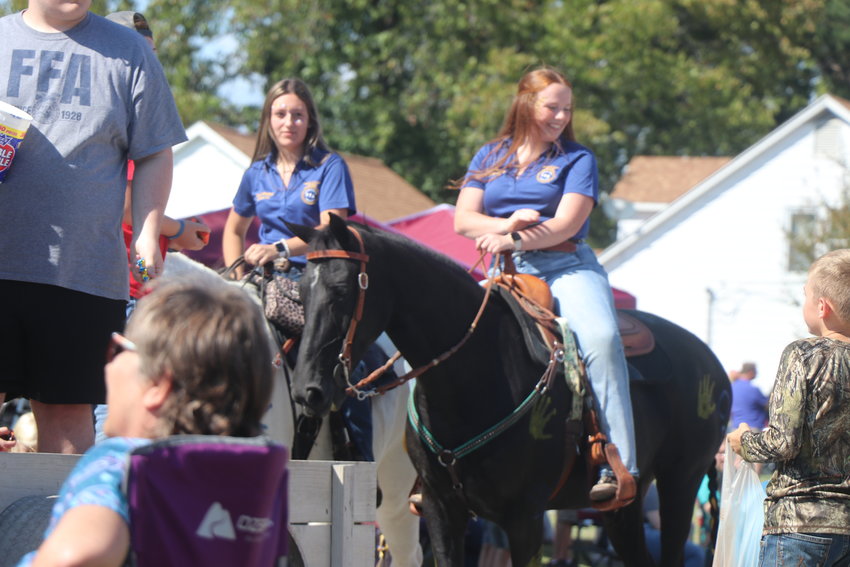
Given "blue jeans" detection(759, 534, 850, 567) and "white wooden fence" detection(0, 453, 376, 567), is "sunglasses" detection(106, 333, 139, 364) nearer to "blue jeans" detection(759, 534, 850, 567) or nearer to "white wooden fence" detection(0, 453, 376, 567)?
"white wooden fence" detection(0, 453, 376, 567)

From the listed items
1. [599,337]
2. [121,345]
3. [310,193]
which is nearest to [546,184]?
[599,337]

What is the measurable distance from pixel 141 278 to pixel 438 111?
26.5m

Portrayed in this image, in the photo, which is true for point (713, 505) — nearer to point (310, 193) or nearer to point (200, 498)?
point (310, 193)

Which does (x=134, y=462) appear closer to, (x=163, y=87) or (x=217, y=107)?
(x=163, y=87)

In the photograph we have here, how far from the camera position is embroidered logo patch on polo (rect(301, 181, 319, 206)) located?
5824 millimetres

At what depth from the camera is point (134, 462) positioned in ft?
6.61

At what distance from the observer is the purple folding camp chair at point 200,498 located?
2027mm

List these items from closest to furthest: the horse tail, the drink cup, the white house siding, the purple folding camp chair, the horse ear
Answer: the purple folding camp chair, the drink cup, the horse ear, the horse tail, the white house siding

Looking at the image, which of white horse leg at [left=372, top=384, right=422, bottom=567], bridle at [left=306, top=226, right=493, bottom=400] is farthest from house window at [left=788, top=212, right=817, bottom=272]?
bridle at [left=306, top=226, right=493, bottom=400]

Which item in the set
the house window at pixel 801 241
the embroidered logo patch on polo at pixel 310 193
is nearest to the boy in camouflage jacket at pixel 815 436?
the embroidered logo patch on polo at pixel 310 193

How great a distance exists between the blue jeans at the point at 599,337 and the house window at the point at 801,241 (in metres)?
21.3

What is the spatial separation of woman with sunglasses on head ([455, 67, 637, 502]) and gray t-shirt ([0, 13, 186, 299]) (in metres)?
2.22

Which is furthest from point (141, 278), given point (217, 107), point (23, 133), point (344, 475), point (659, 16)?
point (659, 16)

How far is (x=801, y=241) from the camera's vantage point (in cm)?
2602
